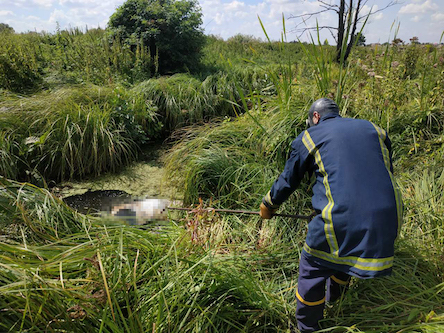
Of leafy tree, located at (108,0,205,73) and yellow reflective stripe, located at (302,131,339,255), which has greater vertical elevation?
leafy tree, located at (108,0,205,73)

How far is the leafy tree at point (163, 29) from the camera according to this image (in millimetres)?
6078

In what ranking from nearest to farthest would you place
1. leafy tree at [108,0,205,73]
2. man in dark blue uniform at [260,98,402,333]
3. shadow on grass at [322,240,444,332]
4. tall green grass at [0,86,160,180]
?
1. man in dark blue uniform at [260,98,402,333]
2. shadow on grass at [322,240,444,332]
3. tall green grass at [0,86,160,180]
4. leafy tree at [108,0,205,73]

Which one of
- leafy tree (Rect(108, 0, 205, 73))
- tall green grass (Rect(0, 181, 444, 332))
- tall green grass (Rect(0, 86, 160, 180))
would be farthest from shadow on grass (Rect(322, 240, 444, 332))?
leafy tree (Rect(108, 0, 205, 73))

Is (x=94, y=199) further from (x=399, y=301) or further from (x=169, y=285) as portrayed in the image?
(x=399, y=301)

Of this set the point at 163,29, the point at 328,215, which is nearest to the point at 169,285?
the point at 328,215

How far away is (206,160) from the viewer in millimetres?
3066

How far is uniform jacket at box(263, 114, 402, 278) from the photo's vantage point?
1435mm

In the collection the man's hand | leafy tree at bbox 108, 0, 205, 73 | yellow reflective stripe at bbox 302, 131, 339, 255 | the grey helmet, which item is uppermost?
leafy tree at bbox 108, 0, 205, 73

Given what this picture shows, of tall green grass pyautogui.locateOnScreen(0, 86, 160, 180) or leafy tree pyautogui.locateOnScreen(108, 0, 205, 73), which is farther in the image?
leafy tree pyautogui.locateOnScreen(108, 0, 205, 73)

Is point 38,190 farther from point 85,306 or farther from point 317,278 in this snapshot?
point 317,278

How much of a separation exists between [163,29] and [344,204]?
234 inches

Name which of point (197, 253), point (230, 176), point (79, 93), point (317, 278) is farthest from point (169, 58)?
point (317, 278)

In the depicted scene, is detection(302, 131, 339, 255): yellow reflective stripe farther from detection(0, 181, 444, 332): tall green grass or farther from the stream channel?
the stream channel

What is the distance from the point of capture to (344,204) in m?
1.47
